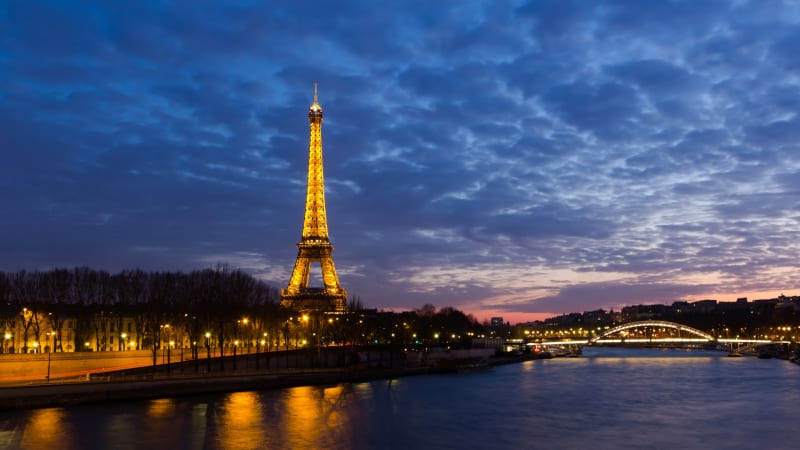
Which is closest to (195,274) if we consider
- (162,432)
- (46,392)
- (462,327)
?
(46,392)

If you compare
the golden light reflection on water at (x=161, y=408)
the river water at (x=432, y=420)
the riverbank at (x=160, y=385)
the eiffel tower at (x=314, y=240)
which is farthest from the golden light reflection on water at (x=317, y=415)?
the eiffel tower at (x=314, y=240)

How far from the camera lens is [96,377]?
3966cm

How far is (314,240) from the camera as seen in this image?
283 feet

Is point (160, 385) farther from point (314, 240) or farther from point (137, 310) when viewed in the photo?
point (314, 240)

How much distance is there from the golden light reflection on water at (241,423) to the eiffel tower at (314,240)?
44492mm

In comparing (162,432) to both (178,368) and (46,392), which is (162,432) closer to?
(46,392)

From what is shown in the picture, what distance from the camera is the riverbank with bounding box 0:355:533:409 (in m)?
33.6

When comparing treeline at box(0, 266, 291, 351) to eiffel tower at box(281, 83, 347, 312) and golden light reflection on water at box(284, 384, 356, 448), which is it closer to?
golden light reflection on water at box(284, 384, 356, 448)

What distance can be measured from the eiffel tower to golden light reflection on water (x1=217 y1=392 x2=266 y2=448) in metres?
44.5

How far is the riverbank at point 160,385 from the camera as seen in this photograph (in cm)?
3365

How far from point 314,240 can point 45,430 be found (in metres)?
58.3

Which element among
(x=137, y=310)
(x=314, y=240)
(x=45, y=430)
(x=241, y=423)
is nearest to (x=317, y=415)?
(x=241, y=423)

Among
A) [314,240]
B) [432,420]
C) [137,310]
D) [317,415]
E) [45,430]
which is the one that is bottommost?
[432,420]

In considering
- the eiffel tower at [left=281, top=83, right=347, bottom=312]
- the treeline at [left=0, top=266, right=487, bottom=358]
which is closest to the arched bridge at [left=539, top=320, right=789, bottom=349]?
the eiffel tower at [left=281, top=83, right=347, bottom=312]
